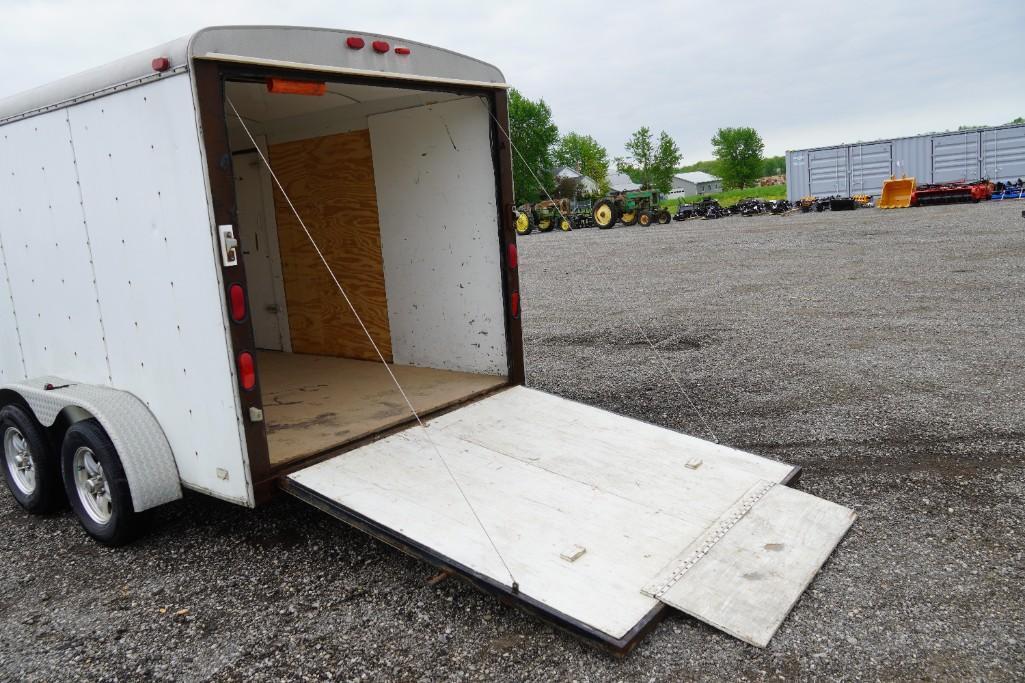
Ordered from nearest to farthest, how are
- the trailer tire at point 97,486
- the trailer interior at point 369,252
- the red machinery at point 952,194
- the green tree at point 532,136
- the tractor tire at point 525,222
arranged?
the trailer tire at point 97,486, the trailer interior at point 369,252, the red machinery at point 952,194, the tractor tire at point 525,222, the green tree at point 532,136

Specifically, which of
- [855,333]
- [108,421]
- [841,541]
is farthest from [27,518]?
[855,333]

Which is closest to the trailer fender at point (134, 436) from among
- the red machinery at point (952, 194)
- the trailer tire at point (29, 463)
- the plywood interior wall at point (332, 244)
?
the trailer tire at point (29, 463)

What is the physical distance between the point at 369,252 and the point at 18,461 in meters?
2.86

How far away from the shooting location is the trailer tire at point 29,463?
4.65m

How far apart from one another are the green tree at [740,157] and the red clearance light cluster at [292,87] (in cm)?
9862

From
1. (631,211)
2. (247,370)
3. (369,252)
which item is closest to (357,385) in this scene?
(369,252)

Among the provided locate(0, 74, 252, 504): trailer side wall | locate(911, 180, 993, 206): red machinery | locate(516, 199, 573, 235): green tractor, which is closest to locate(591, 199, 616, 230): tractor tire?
locate(516, 199, 573, 235): green tractor

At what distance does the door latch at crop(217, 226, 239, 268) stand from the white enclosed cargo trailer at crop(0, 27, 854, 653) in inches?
0.7

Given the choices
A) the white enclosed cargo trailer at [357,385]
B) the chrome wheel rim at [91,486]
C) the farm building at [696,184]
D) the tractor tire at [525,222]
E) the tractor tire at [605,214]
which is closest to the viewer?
the white enclosed cargo trailer at [357,385]

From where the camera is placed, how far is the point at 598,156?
94312 millimetres

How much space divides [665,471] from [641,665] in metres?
1.35

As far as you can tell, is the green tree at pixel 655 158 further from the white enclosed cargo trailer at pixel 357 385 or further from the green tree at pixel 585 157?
the white enclosed cargo trailer at pixel 357 385

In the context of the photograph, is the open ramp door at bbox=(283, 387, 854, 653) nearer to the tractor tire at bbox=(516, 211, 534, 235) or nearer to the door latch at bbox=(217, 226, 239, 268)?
the door latch at bbox=(217, 226, 239, 268)

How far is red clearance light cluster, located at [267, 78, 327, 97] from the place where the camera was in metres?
3.91
